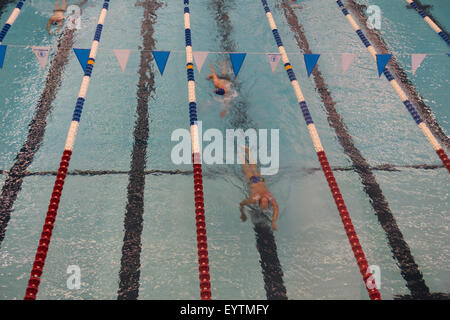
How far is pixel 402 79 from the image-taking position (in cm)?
394

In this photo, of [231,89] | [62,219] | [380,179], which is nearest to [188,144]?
[231,89]

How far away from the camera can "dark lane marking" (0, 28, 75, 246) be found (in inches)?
103

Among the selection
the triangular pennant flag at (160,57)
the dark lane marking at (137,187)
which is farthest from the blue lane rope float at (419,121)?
the dark lane marking at (137,187)

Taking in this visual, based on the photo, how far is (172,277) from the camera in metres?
2.28

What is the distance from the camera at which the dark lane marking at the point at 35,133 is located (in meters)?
2.63

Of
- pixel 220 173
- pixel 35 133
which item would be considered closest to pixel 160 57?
pixel 220 173

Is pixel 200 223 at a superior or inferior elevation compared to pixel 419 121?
inferior

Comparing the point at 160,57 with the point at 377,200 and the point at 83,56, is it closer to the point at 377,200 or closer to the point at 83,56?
the point at 83,56

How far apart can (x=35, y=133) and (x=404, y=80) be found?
3.86 meters

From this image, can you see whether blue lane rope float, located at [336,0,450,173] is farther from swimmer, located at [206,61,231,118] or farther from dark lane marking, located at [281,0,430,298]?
swimmer, located at [206,61,231,118]

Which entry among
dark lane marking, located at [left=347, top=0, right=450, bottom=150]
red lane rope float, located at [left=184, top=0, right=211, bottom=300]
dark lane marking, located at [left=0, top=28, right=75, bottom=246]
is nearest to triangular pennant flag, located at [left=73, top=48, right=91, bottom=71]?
dark lane marking, located at [left=0, top=28, right=75, bottom=246]

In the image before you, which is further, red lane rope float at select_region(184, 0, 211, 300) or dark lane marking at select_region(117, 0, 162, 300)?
dark lane marking at select_region(117, 0, 162, 300)

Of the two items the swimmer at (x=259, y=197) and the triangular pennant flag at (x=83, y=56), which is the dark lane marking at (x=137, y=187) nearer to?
the triangular pennant flag at (x=83, y=56)
